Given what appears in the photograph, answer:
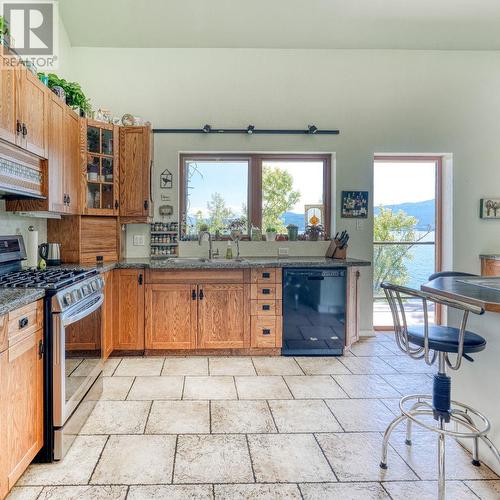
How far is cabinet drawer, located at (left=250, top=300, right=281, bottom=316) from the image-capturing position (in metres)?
3.55

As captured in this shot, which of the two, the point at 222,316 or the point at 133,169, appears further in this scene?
the point at 133,169

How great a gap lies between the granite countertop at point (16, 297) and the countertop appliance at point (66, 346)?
7 centimetres

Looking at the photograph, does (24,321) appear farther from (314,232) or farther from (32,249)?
(314,232)

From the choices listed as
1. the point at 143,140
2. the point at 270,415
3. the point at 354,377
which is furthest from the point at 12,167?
the point at 354,377

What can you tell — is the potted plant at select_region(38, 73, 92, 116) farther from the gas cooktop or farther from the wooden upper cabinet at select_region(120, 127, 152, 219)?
the gas cooktop

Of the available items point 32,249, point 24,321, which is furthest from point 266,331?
point 24,321

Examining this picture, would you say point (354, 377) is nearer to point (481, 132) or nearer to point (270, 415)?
point (270, 415)

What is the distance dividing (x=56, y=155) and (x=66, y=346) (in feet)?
5.50

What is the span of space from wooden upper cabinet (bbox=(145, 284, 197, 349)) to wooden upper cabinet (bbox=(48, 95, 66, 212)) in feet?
3.56

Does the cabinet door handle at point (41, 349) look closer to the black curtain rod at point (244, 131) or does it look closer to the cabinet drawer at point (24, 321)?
the cabinet drawer at point (24, 321)

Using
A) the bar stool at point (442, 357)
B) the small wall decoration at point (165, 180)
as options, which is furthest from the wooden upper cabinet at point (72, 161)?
the bar stool at point (442, 357)

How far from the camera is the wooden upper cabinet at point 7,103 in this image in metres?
2.15

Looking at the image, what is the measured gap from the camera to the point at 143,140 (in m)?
3.77

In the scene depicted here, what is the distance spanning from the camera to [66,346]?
2006 mm
